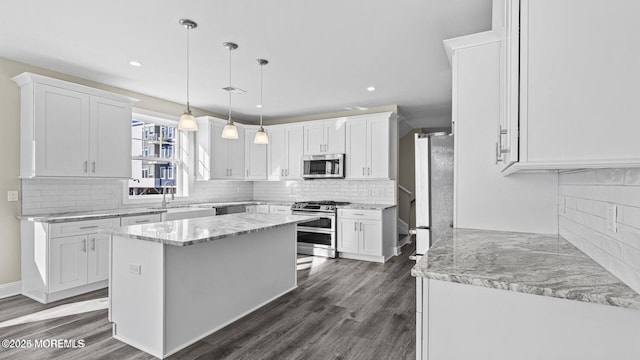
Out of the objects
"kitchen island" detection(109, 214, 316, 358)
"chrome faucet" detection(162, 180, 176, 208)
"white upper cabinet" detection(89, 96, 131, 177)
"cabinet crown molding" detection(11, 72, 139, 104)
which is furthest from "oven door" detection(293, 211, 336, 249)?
"cabinet crown molding" detection(11, 72, 139, 104)

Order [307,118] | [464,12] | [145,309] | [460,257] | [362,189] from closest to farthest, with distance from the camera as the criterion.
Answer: [460,257] → [145,309] → [464,12] → [362,189] → [307,118]

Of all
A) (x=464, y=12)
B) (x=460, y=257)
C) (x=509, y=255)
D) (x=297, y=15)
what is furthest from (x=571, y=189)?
(x=297, y=15)

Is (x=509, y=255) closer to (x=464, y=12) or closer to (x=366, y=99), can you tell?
(x=464, y=12)

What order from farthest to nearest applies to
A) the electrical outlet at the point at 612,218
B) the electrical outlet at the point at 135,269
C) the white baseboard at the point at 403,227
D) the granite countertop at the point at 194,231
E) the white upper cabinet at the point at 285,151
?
the white baseboard at the point at 403,227 → the white upper cabinet at the point at 285,151 → the electrical outlet at the point at 135,269 → the granite countertop at the point at 194,231 → the electrical outlet at the point at 612,218

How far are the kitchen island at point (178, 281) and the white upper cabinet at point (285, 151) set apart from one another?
10.1 ft

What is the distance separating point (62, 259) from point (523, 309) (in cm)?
408

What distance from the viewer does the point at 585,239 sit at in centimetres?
148

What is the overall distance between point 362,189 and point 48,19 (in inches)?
181

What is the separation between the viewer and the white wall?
1.00 m

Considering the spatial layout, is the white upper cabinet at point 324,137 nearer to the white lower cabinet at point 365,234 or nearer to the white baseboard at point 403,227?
the white lower cabinet at point 365,234

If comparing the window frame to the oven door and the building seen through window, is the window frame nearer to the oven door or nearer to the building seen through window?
the building seen through window

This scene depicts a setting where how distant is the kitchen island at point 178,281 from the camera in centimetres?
224

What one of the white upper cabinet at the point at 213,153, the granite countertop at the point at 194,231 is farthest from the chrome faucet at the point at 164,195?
the granite countertop at the point at 194,231

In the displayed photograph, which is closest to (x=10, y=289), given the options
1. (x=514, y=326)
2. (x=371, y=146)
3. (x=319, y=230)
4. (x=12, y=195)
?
(x=12, y=195)
